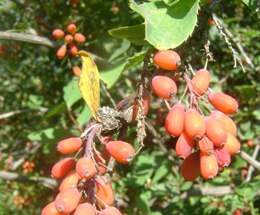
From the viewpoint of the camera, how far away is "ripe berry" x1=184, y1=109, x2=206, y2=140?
808 mm

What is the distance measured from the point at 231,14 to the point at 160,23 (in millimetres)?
2477

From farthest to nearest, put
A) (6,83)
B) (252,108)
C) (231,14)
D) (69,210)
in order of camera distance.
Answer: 1. (6,83)
2. (231,14)
3. (252,108)
4. (69,210)

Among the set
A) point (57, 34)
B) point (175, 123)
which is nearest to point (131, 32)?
point (175, 123)

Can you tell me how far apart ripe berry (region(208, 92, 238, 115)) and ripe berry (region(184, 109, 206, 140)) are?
135 mm

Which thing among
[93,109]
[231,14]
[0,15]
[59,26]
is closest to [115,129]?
[93,109]

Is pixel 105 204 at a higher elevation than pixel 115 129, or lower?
lower

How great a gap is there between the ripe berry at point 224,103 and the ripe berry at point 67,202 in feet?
2.18

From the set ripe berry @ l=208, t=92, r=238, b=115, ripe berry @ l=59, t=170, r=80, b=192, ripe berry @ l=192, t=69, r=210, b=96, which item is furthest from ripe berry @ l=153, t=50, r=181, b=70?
ripe berry @ l=59, t=170, r=80, b=192

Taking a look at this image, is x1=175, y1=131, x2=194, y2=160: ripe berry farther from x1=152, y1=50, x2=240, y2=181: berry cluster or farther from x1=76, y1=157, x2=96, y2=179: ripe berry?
x1=76, y1=157, x2=96, y2=179: ripe berry

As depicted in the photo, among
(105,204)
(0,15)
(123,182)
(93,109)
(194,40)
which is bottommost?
(123,182)

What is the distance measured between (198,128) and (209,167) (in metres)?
0.15

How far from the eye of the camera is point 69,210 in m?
0.77

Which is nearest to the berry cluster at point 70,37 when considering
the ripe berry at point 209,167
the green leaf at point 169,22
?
the green leaf at point 169,22

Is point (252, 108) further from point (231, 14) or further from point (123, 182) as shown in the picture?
point (123, 182)
